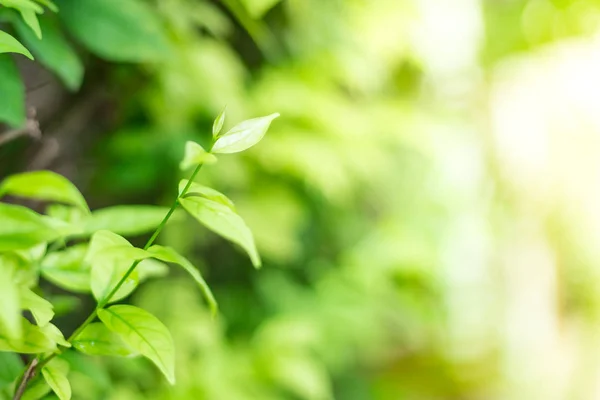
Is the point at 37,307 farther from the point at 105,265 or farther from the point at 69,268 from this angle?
the point at 69,268

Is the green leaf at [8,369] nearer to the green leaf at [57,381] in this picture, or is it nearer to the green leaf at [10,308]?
the green leaf at [57,381]

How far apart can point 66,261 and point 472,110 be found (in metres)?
1.85

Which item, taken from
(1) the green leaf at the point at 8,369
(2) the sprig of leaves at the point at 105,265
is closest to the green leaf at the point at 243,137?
(2) the sprig of leaves at the point at 105,265

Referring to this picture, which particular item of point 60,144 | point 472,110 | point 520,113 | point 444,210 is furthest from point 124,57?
point 520,113

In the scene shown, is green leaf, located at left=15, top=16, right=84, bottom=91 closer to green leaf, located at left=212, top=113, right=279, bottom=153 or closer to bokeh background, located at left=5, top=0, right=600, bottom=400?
bokeh background, located at left=5, top=0, right=600, bottom=400

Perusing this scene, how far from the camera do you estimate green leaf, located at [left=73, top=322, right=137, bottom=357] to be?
0.44 m

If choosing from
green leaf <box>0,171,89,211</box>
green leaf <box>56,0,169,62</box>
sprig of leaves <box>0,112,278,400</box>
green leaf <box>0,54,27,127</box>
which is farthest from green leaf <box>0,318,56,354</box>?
green leaf <box>56,0,169,62</box>

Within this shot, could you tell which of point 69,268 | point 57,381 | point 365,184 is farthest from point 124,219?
point 365,184

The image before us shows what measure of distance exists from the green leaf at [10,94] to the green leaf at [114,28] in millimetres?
108

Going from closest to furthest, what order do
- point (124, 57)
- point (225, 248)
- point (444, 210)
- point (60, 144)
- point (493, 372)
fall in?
point (124, 57)
point (60, 144)
point (225, 248)
point (444, 210)
point (493, 372)

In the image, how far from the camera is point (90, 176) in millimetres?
969

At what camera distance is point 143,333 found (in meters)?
0.41

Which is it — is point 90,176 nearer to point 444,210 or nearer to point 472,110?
point 444,210

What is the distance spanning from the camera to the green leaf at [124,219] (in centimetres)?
54
